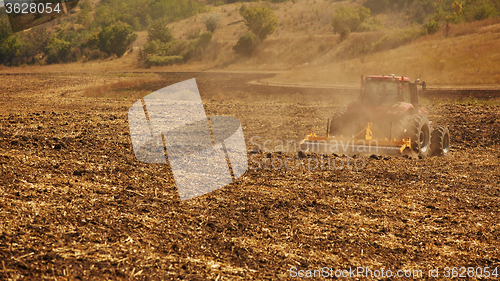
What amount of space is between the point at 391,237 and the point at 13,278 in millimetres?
4972

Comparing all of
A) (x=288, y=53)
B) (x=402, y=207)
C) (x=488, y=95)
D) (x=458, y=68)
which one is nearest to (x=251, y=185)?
(x=402, y=207)

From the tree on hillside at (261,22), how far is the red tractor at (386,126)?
63.0 m

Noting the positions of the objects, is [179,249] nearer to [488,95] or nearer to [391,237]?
[391,237]

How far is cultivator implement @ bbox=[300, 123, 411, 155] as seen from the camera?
9.61 m

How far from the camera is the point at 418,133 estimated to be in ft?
32.8

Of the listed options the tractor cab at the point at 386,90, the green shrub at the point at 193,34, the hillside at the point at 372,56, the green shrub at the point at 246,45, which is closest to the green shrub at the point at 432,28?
the hillside at the point at 372,56

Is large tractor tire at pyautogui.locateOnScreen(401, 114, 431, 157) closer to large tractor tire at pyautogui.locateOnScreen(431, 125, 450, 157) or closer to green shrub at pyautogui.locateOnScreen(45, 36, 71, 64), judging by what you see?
large tractor tire at pyautogui.locateOnScreen(431, 125, 450, 157)

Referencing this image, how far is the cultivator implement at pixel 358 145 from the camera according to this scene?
31.5ft

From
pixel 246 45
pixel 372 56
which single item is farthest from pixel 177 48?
pixel 372 56

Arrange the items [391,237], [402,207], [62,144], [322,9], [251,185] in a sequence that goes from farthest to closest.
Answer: [322,9] → [62,144] → [251,185] → [402,207] → [391,237]

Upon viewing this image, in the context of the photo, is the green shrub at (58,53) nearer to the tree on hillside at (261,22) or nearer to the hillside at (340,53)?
the hillside at (340,53)

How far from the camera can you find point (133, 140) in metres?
11.2

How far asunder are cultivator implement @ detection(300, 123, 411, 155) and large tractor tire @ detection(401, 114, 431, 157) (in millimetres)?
246

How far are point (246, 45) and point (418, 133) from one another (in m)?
59.0
